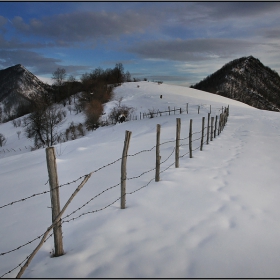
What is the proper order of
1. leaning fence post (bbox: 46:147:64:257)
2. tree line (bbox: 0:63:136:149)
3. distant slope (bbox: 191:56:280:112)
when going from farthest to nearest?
distant slope (bbox: 191:56:280:112)
tree line (bbox: 0:63:136:149)
leaning fence post (bbox: 46:147:64:257)

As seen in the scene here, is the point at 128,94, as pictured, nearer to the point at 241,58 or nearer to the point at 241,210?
the point at 241,210

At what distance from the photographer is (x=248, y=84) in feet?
440

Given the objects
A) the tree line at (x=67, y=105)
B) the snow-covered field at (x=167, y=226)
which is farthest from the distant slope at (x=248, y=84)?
the snow-covered field at (x=167, y=226)

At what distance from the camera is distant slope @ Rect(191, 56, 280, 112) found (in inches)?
4283

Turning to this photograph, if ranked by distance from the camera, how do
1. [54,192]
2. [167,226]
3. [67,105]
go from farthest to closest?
[67,105] < [167,226] < [54,192]

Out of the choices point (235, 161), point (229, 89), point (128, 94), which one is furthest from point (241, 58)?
point (235, 161)

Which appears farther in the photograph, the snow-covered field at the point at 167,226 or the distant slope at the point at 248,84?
the distant slope at the point at 248,84

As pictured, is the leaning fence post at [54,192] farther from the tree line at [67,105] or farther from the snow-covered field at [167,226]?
the tree line at [67,105]

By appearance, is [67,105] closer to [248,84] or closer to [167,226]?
[167,226]

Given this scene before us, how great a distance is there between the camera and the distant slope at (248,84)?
109m

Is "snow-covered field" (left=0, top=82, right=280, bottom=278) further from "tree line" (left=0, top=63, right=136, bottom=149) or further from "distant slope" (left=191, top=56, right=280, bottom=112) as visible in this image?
"distant slope" (left=191, top=56, right=280, bottom=112)

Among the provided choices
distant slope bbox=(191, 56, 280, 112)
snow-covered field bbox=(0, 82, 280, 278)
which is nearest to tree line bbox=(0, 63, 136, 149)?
snow-covered field bbox=(0, 82, 280, 278)

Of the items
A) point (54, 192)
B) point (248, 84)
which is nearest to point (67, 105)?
point (54, 192)

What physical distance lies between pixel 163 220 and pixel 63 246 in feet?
6.14
